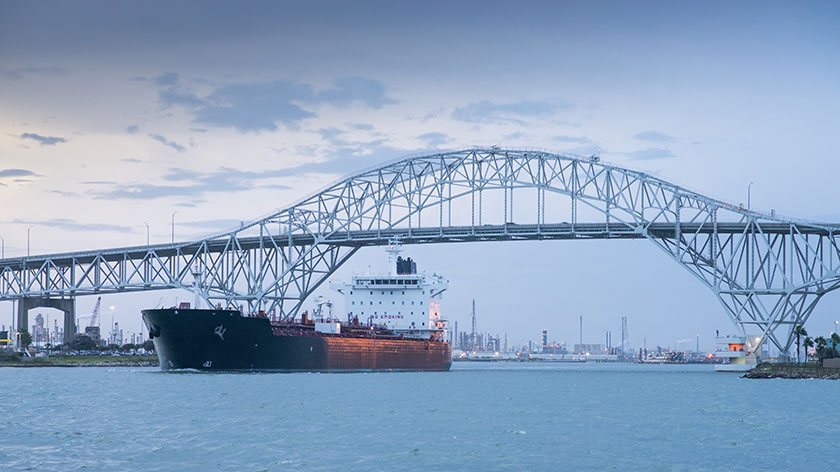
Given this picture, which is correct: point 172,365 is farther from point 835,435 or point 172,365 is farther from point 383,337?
point 835,435

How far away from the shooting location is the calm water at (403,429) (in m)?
26.6

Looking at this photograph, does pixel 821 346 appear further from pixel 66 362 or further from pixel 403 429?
pixel 66 362

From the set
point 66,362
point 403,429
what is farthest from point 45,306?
point 403,429

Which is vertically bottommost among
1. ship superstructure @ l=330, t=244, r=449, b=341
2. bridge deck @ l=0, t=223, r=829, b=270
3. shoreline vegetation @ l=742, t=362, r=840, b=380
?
shoreline vegetation @ l=742, t=362, r=840, b=380

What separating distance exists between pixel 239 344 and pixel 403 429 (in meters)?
33.4

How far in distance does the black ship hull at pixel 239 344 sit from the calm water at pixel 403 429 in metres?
7.84

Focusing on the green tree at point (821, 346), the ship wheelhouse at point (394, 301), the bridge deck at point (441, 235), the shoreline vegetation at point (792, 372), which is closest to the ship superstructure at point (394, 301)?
the ship wheelhouse at point (394, 301)

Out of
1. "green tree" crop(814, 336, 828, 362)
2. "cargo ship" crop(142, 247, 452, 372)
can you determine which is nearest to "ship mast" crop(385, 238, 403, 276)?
"cargo ship" crop(142, 247, 452, 372)

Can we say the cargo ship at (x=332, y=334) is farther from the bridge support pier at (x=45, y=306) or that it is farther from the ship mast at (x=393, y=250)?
the bridge support pier at (x=45, y=306)

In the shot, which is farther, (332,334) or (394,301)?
(394,301)

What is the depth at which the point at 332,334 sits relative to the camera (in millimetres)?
76250

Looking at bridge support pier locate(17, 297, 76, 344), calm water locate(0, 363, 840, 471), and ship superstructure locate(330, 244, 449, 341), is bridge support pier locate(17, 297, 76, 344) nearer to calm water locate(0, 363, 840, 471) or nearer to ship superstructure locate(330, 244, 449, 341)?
ship superstructure locate(330, 244, 449, 341)

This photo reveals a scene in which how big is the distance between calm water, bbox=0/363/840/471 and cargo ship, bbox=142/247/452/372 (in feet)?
27.7

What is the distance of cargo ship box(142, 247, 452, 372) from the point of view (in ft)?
212
